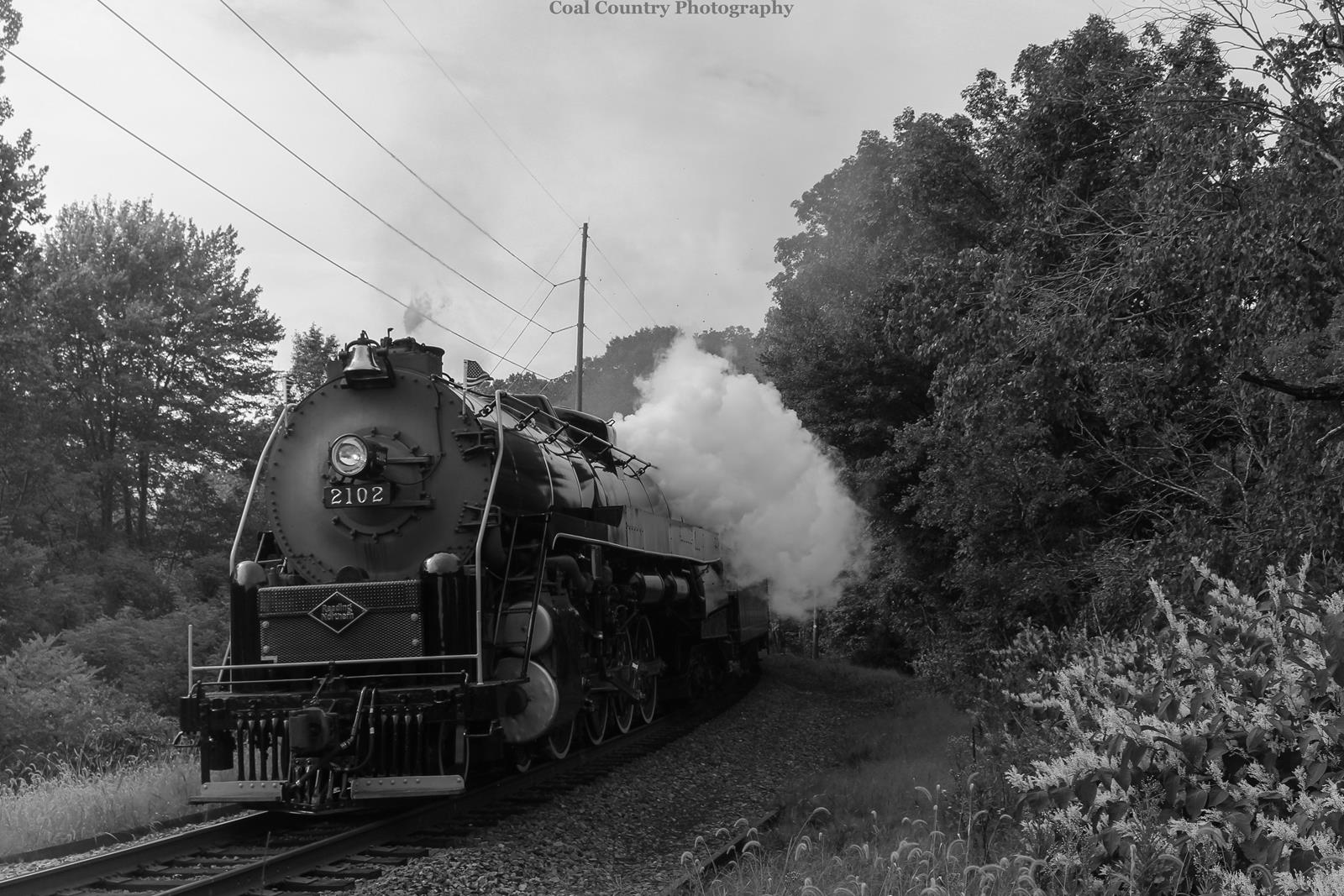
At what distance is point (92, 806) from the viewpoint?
8.26 meters

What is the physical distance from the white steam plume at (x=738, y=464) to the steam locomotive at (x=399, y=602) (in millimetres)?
5305

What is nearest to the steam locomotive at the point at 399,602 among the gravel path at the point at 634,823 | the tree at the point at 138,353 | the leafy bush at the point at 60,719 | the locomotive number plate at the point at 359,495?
the locomotive number plate at the point at 359,495

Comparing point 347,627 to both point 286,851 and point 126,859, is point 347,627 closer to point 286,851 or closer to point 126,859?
point 286,851

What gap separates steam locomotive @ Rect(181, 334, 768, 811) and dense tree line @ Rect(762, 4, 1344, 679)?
14.1 feet

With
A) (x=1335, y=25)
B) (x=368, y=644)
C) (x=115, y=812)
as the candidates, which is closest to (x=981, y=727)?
(x=368, y=644)

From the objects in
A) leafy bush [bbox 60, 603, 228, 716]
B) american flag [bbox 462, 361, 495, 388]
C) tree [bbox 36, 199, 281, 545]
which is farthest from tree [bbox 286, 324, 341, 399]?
american flag [bbox 462, 361, 495, 388]

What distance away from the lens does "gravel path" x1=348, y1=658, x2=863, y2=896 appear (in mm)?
6332

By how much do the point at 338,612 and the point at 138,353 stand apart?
87.9 feet

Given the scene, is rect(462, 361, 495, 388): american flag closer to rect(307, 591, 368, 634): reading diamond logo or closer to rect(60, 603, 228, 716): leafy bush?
rect(307, 591, 368, 634): reading diamond logo

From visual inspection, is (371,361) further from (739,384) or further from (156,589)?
(156,589)

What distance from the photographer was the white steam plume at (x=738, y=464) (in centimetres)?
1574

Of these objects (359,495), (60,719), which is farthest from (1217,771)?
(60,719)

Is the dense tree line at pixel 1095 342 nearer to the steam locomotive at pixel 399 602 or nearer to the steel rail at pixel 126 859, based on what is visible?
the steam locomotive at pixel 399 602

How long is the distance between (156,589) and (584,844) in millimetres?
25220
